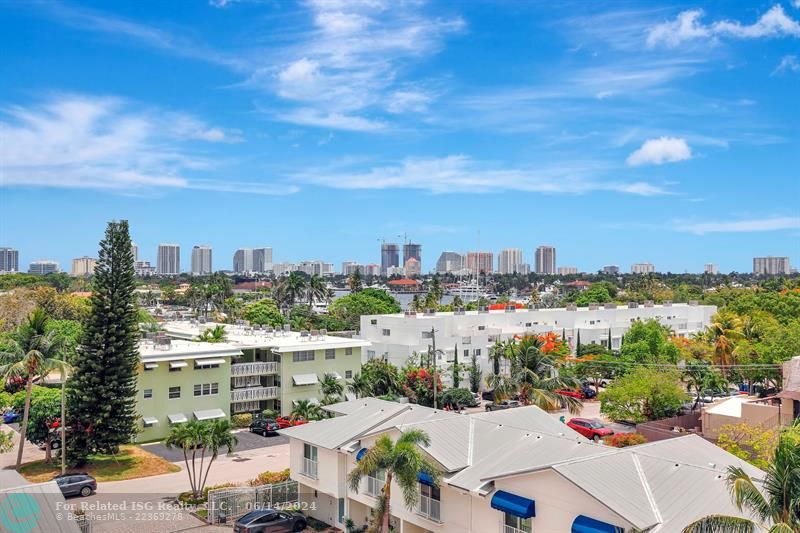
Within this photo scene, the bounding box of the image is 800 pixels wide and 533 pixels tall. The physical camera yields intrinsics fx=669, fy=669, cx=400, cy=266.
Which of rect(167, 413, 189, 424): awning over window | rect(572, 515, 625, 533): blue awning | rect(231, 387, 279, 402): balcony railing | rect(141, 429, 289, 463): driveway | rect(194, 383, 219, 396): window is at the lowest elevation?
rect(141, 429, 289, 463): driveway

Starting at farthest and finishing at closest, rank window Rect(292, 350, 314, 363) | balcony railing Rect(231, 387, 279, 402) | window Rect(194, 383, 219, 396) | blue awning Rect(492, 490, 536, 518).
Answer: window Rect(292, 350, 314, 363)
balcony railing Rect(231, 387, 279, 402)
window Rect(194, 383, 219, 396)
blue awning Rect(492, 490, 536, 518)

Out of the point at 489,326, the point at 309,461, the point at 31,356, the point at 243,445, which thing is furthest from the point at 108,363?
the point at 489,326

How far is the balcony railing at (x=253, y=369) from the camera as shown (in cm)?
4156

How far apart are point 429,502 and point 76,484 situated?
1576cm

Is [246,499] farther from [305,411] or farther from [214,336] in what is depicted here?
[214,336]

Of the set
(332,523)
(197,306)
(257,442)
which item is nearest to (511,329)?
(257,442)

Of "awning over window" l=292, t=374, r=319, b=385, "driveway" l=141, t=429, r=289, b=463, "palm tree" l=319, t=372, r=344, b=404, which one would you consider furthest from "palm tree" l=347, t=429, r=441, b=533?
"awning over window" l=292, t=374, r=319, b=385

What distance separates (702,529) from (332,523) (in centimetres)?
1679

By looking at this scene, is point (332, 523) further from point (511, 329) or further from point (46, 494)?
point (511, 329)

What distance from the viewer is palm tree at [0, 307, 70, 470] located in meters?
29.7

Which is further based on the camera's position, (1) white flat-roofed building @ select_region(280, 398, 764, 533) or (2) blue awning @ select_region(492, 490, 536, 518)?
(2) blue awning @ select_region(492, 490, 536, 518)

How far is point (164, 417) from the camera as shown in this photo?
3809 cm

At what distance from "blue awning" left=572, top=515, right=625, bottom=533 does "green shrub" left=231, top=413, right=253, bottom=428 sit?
28275mm

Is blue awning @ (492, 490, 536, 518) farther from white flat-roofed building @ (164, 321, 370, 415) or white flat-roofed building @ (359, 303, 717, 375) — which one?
white flat-roofed building @ (359, 303, 717, 375)
